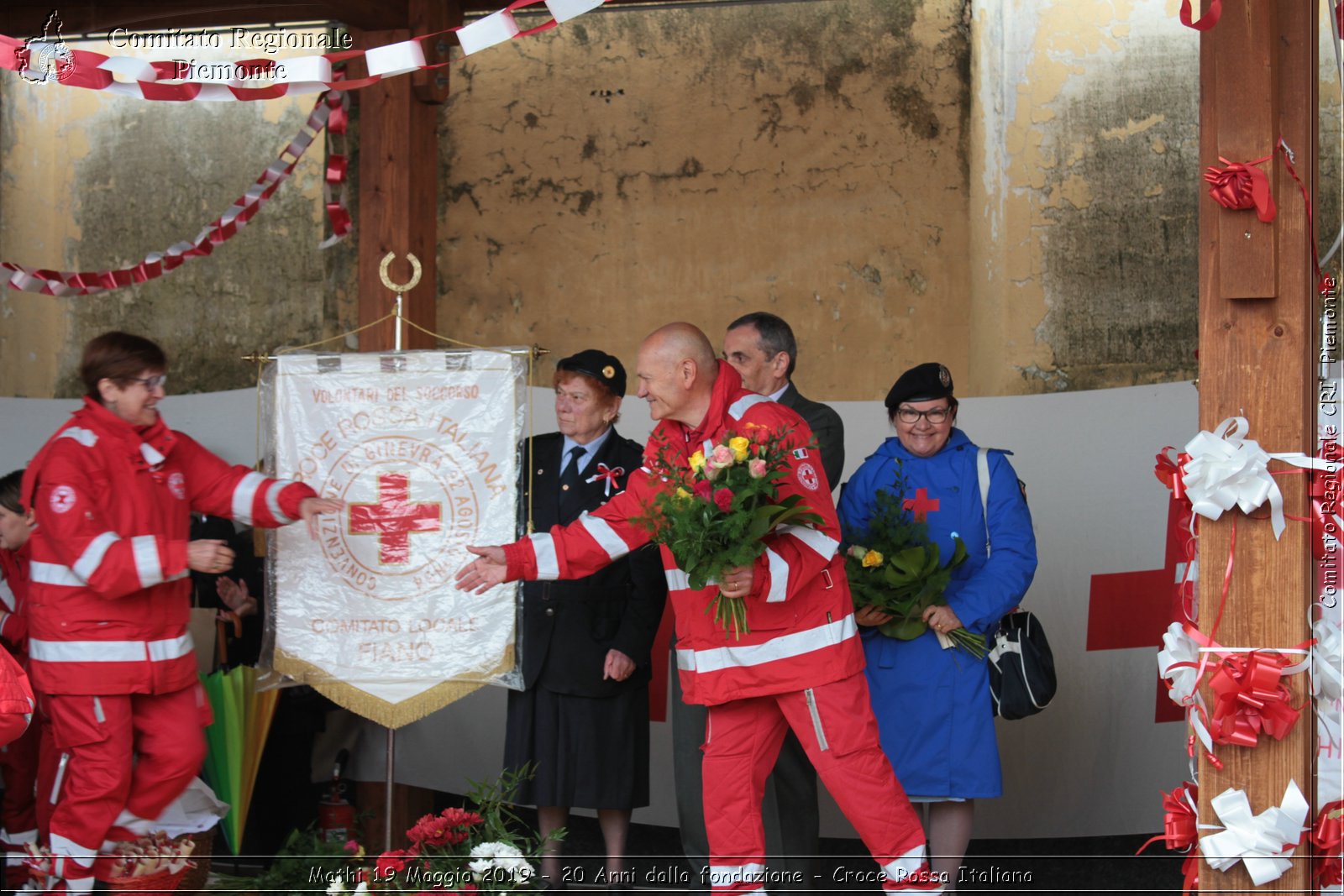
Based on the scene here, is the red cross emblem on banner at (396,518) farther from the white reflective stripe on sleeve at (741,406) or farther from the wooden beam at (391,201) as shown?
the white reflective stripe on sleeve at (741,406)

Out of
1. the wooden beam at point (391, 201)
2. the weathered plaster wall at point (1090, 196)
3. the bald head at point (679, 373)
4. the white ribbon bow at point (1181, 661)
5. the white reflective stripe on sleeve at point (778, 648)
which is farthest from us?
the weathered plaster wall at point (1090, 196)

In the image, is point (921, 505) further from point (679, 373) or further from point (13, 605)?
point (13, 605)

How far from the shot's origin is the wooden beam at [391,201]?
4.91 meters

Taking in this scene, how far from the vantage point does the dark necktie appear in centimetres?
459

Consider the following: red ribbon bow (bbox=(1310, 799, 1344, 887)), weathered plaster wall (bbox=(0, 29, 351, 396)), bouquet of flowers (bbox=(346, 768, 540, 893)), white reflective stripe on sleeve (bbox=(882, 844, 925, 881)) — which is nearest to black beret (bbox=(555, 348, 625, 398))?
bouquet of flowers (bbox=(346, 768, 540, 893))

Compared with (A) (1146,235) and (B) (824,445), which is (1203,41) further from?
(A) (1146,235)

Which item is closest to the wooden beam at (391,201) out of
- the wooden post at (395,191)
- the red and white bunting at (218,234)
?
the wooden post at (395,191)

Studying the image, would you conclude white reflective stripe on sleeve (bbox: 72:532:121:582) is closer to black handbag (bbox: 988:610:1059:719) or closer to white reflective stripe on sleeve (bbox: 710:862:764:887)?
white reflective stripe on sleeve (bbox: 710:862:764:887)

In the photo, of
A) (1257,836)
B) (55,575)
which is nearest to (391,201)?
(55,575)

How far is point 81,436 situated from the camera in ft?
13.8

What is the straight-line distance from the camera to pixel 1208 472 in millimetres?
3135

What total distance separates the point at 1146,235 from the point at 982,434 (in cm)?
119

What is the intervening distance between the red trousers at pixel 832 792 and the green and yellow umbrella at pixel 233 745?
1.84m

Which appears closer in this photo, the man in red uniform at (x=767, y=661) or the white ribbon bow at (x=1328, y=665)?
the white ribbon bow at (x=1328, y=665)
